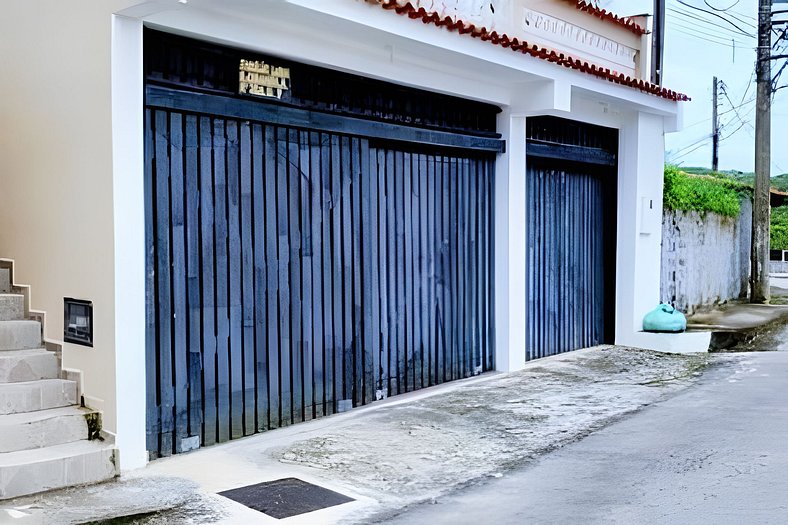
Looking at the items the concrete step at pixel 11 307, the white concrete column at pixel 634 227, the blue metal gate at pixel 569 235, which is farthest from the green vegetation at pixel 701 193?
the concrete step at pixel 11 307

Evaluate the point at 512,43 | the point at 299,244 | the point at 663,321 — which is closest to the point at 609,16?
the point at 512,43

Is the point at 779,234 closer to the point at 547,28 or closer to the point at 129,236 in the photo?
the point at 547,28

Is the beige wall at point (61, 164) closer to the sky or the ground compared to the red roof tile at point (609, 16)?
closer to the ground

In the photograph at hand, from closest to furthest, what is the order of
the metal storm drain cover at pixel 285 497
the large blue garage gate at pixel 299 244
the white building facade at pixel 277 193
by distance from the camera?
the metal storm drain cover at pixel 285 497
the white building facade at pixel 277 193
the large blue garage gate at pixel 299 244

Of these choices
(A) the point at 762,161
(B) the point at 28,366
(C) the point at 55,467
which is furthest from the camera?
(A) the point at 762,161

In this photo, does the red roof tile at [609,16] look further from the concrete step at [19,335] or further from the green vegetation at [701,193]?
the concrete step at [19,335]

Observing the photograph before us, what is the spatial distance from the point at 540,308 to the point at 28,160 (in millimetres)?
6475

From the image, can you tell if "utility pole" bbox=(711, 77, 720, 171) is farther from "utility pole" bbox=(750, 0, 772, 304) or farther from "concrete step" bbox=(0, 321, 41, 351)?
"concrete step" bbox=(0, 321, 41, 351)

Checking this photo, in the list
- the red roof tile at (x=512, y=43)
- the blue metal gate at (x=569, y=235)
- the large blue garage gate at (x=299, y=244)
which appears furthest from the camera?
the blue metal gate at (x=569, y=235)

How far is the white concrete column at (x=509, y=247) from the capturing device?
31.8ft

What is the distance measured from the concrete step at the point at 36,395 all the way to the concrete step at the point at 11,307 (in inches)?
29.5

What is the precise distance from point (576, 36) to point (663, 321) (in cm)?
429

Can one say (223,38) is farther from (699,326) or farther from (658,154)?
(699,326)

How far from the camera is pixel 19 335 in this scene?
245 inches
